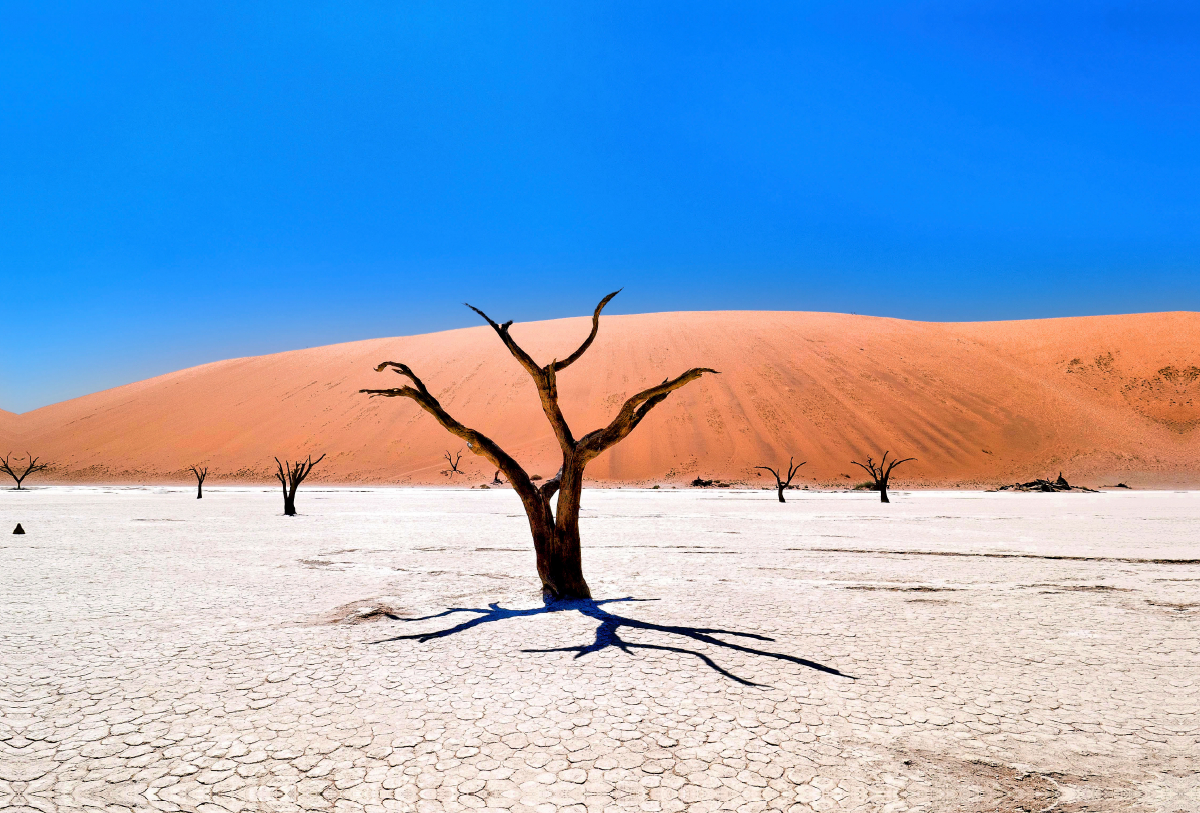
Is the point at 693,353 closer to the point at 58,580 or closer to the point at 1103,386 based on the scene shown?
the point at 1103,386

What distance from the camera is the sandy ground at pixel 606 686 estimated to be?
3.15 meters

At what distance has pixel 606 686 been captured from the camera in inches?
179

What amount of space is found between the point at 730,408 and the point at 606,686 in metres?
46.1

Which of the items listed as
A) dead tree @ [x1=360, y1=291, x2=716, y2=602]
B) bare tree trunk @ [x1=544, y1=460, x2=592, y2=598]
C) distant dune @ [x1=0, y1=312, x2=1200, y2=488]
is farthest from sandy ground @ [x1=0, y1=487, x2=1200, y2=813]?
distant dune @ [x1=0, y1=312, x2=1200, y2=488]

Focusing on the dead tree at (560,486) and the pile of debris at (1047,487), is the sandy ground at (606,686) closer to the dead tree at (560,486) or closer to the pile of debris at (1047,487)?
the dead tree at (560,486)

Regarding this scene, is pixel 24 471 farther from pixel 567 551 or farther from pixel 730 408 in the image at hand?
pixel 567 551

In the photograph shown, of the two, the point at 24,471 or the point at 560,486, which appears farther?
the point at 24,471

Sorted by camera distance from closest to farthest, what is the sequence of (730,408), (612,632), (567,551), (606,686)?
(606,686) < (612,632) < (567,551) < (730,408)

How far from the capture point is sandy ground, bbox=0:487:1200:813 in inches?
124

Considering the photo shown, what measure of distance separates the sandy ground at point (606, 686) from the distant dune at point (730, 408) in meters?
33.6

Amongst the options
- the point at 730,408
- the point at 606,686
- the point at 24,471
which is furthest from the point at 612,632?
the point at 24,471

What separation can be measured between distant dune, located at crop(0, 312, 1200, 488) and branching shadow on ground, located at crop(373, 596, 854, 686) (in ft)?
114

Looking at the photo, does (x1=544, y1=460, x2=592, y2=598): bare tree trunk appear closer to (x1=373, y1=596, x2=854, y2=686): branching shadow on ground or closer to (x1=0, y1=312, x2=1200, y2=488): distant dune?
(x1=373, y1=596, x2=854, y2=686): branching shadow on ground

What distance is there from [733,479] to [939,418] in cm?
1810
